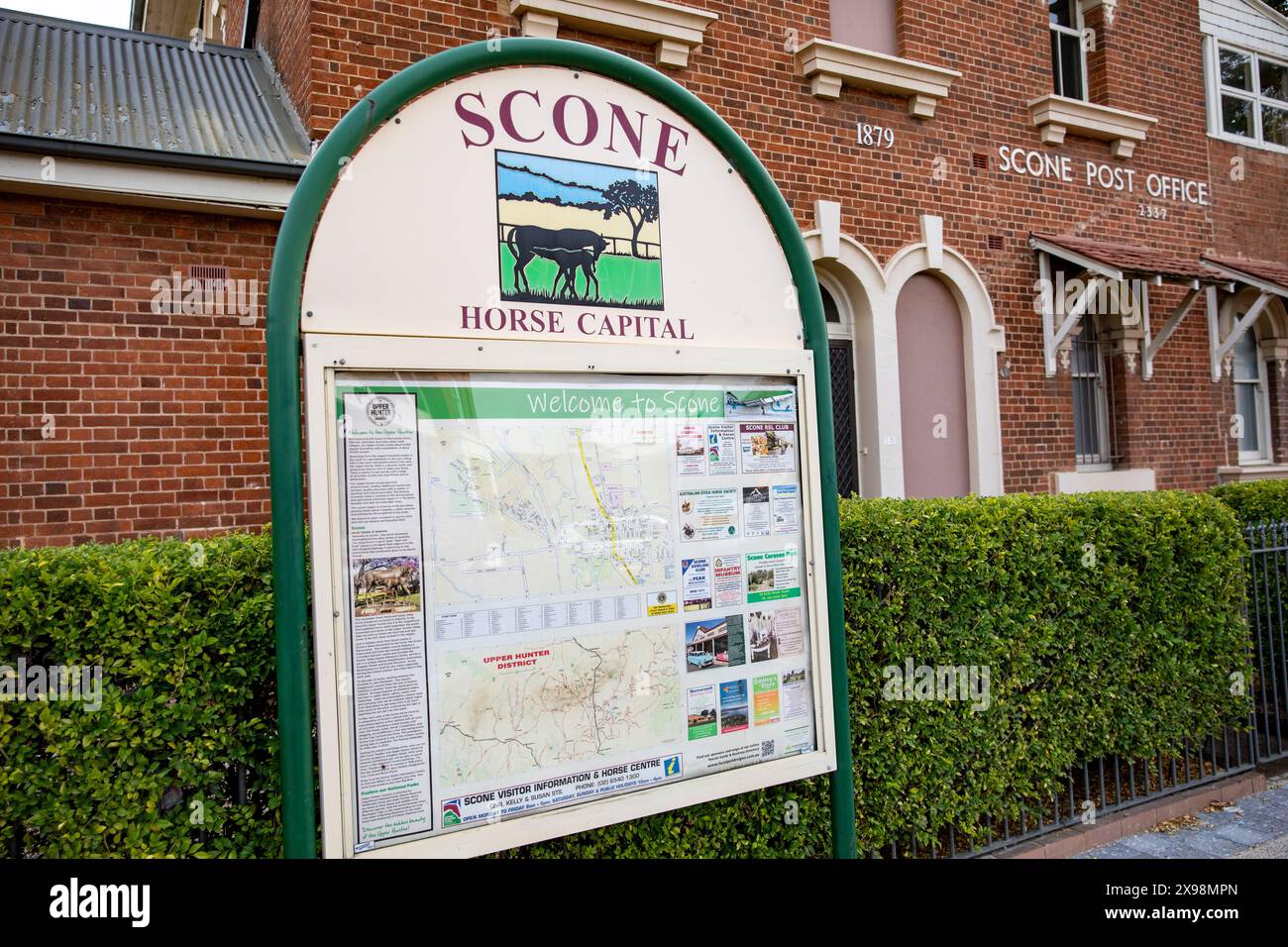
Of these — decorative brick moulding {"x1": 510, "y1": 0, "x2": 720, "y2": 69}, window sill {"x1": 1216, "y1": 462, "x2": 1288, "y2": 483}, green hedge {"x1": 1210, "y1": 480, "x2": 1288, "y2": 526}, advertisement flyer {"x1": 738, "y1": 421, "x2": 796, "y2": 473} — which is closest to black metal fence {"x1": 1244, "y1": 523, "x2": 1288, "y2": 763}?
green hedge {"x1": 1210, "y1": 480, "x2": 1288, "y2": 526}

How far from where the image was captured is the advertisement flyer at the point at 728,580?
3.30m

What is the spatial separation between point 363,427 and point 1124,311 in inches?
390

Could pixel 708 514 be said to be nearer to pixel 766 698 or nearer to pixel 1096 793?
pixel 766 698

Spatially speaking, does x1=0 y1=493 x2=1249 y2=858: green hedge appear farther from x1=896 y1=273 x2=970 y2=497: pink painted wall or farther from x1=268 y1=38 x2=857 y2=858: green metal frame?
x1=896 y1=273 x2=970 y2=497: pink painted wall

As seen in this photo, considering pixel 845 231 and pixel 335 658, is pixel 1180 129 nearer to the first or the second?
pixel 845 231

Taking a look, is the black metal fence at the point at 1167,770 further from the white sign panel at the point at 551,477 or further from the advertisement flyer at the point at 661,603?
the advertisement flyer at the point at 661,603

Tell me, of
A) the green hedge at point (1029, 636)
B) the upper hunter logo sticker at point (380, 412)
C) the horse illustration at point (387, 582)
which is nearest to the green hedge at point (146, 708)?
the horse illustration at point (387, 582)

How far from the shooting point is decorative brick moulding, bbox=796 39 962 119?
8078 millimetres

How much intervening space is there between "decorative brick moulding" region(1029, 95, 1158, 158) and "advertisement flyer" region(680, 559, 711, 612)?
27.9 feet

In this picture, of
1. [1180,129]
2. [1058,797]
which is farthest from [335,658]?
[1180,129]

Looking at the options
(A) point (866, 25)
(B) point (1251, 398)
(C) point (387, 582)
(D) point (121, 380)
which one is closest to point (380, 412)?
(C) point (387, 582)

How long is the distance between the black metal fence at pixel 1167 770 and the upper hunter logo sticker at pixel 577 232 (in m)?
3.13

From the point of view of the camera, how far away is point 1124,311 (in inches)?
402
